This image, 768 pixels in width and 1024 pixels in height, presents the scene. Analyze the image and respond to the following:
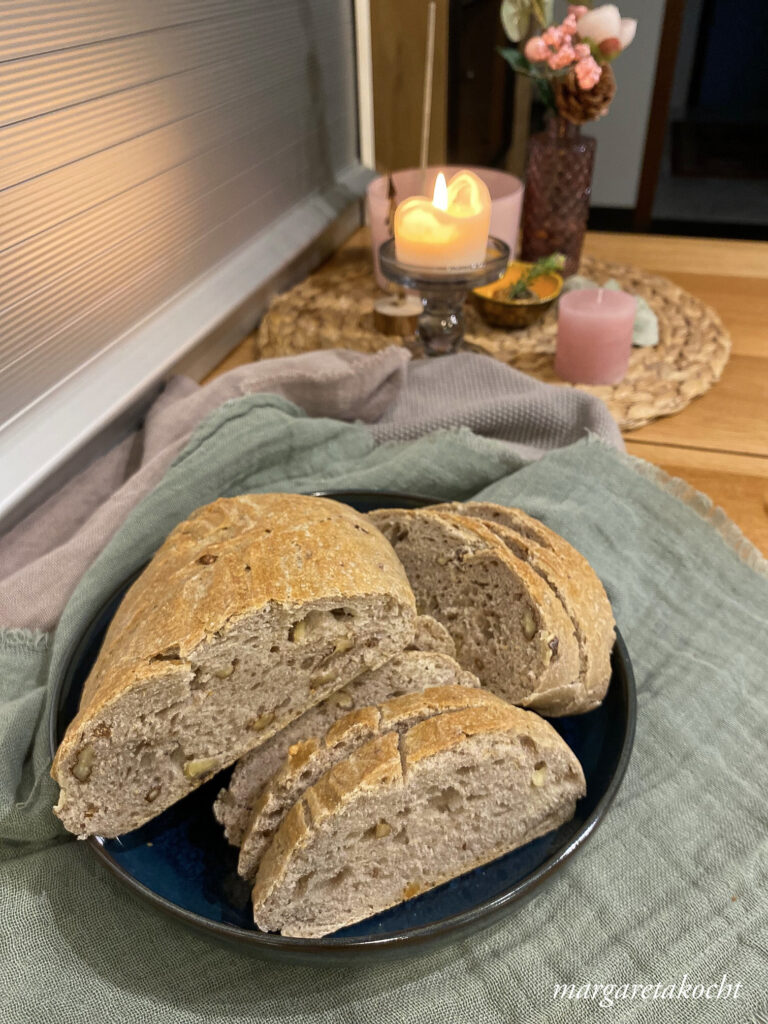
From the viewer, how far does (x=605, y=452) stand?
3.80 ft

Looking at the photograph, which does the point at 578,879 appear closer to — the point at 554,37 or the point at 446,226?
the point at 446,226

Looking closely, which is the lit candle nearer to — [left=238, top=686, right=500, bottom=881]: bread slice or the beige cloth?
the beige cloth

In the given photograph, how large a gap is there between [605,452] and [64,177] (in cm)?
88

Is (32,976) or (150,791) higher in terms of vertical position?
(150,791)

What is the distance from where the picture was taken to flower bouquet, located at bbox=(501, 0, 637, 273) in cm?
148

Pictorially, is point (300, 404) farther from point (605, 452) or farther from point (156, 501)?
point (605, 452)

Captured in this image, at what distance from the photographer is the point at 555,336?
158cm

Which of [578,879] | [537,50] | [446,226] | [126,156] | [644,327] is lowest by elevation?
[578,879]

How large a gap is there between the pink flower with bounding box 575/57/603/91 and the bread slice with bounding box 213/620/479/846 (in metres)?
1.25

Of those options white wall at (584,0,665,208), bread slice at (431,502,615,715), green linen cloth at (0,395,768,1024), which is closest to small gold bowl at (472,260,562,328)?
green linen cloth at (0,395,768,1024)

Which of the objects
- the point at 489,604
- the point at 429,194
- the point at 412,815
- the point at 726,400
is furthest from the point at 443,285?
the point at 412,815

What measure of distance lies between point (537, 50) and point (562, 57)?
6 cm

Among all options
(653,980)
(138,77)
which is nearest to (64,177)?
(138,77)

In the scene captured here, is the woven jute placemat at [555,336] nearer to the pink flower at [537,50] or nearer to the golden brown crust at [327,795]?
the pink flower at [537,50]
